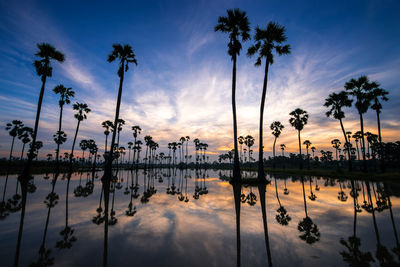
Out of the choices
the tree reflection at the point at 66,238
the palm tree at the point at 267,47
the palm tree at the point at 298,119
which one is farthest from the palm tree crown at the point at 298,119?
the tree reflection at the point at 66,238

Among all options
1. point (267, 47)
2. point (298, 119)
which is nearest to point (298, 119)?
point (298, 119)

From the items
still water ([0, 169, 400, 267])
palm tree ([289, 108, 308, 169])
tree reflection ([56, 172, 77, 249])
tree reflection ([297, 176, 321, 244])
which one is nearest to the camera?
still water ([0, 169, 400, 267])

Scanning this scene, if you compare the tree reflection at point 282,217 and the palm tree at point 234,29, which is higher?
the palm tree at point 234,29

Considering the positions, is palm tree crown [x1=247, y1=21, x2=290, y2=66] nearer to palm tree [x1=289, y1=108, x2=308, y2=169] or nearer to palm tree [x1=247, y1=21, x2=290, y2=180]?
palm tree [x1=247, y1=21, x2=290, y2=180]

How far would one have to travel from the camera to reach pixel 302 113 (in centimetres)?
4544

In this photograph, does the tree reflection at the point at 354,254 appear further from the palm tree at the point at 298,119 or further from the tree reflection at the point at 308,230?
the palm tree at the point at 298,119

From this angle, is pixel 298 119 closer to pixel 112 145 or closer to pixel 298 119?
pixel 298 119

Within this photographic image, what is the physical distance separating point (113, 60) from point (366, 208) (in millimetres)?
Result: 31429

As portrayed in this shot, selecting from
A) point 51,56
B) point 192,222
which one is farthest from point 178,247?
point 51,56

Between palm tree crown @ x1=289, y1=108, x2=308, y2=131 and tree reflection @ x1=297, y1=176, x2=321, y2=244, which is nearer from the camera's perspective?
tree reflection @ x1=297, y1=176, x2=321, y2=244

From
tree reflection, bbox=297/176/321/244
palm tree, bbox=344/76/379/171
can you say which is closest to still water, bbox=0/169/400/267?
tree reflection, bbox=297/176/321/244

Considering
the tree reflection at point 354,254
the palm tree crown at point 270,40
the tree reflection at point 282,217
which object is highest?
the palm tree crown at point 270,40

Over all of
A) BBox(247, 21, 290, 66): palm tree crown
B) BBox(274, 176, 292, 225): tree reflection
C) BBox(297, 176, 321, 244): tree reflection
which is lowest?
BBox(274, 176, 292, 225): tree reflection

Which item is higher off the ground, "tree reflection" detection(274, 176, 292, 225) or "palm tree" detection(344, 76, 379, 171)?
"palm tree" detection(344, 76, 379, 171)
